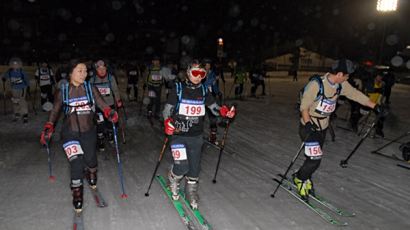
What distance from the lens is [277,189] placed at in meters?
5.91

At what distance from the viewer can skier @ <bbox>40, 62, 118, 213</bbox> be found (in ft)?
15.2

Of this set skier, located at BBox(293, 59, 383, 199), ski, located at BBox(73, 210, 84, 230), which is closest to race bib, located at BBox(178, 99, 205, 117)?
skier, located at BBox(293, 59, 383, 199)

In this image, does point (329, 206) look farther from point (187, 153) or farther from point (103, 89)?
point (103, 89)

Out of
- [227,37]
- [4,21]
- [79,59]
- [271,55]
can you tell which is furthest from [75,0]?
[79,59]

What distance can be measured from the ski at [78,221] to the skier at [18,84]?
698 centimetres

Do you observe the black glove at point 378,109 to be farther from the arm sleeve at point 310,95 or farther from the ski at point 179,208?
the ski at point 179,208

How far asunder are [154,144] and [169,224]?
13.9ft

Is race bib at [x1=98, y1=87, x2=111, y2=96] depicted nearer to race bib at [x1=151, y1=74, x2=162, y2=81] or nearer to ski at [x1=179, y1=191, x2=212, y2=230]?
race bib at [x1=151, y1=74, x2=162, y2=81]

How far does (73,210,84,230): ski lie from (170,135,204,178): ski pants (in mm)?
1495

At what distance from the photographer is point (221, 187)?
6.07 m

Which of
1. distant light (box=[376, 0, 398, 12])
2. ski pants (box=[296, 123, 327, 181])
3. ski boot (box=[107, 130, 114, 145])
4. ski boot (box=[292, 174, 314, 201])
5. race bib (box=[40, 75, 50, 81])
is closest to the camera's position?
ski pants (box=[296, 123, 327, 181])

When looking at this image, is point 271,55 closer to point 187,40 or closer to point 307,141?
point 187,40

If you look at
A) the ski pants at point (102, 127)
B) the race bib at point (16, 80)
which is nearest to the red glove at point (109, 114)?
the ski pants at point (102, 127)

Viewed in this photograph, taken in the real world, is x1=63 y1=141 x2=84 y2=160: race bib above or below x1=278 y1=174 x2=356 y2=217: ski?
above
